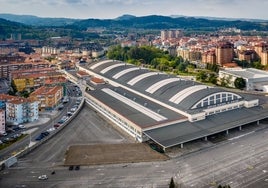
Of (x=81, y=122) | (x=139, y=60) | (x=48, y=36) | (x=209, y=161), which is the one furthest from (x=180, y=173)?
(x=48, y=36)

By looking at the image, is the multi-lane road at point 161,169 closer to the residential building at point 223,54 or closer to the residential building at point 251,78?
the residential building at point 251,78

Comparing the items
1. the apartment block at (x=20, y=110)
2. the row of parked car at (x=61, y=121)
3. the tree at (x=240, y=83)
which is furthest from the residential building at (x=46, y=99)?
the tree at (x=240, y=83)

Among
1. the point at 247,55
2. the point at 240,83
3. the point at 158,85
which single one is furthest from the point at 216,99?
the point at 247,55

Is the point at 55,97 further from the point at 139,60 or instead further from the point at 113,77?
the point at 139,60

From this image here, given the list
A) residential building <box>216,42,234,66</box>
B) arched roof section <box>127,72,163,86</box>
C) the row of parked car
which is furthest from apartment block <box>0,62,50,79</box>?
residential building <box>216,42,234,66</box>

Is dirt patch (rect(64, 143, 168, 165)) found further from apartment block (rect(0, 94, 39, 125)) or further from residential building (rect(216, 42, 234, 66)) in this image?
residential building (rect(216, 42, 234, 66))
